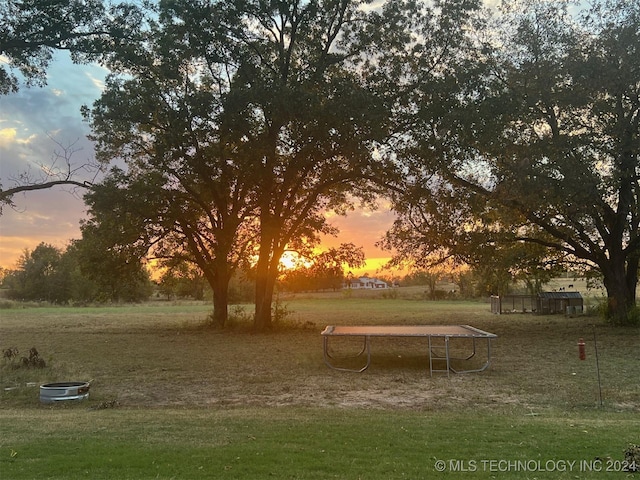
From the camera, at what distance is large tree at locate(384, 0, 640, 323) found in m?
16.0

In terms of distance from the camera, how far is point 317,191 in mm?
20312

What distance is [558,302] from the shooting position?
107 feet

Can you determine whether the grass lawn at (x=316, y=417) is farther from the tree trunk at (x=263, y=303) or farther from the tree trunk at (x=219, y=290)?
the tree trunk at (x=219, y=290)

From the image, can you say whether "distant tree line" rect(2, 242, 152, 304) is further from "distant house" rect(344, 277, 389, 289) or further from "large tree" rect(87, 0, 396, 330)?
"distant house" rect(344, 277, 389, 289)

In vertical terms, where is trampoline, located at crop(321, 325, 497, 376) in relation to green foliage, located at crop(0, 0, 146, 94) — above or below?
below

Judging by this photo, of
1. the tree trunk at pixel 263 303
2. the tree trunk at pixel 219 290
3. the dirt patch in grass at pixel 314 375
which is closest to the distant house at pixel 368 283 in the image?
the tree trunk at pixel 219 290

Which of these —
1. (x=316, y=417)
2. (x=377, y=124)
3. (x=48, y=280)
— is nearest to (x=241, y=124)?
(x=377, y=124)

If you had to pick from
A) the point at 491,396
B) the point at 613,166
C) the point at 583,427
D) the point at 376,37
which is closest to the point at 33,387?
the point at 491,396

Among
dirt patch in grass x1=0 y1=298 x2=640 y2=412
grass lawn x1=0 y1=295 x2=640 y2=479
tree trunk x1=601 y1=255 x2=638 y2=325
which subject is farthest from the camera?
tree trunk x1=601 y1=255 x2=638 y2=325

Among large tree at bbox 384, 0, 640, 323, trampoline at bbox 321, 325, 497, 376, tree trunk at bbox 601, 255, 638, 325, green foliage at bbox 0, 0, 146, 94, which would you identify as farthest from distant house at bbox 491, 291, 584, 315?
green foliage at bbox 0, 0, 146, 94

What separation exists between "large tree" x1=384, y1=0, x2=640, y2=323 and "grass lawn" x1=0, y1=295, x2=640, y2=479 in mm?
4935

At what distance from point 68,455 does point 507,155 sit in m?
15.0

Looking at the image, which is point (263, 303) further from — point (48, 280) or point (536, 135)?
point (48, 280)

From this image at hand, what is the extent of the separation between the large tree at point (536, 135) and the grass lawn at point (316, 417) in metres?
4.93
